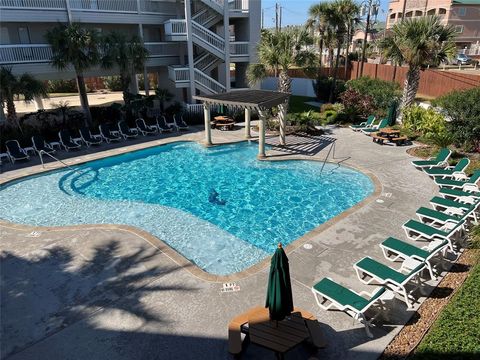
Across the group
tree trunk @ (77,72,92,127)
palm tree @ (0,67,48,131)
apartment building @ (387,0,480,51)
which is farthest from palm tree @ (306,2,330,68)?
apartment building @ (387,0,480,51)

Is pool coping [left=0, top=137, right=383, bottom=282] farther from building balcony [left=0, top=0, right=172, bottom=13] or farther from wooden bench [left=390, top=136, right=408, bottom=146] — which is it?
building balcony [left=0, top=0, right=172, bottom=13]

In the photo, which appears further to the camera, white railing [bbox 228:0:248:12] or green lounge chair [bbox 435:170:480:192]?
white railing [bbox 228:0:248:12]

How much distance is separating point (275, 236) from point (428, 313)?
16.4 ft

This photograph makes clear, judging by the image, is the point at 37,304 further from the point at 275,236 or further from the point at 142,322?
the point at 275,236

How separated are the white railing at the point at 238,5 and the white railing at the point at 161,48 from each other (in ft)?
18.2

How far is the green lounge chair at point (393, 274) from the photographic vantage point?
775 cm

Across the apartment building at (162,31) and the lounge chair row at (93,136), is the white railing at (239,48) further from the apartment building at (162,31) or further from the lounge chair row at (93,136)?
the lounge chair row at (93,136)

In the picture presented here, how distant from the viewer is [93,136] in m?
21.2

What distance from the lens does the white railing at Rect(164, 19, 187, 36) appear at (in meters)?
26.0

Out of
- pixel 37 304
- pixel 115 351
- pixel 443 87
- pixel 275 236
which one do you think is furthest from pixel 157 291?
pixel 443 87

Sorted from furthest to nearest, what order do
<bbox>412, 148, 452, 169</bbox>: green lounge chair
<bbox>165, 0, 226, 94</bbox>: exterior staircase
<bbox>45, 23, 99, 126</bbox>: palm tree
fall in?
<bbox>165, 0, 226, 94</bbox>: exterior staircase
<bbox>45, 23, 99, 126</bbox>: palm tree
<bbox>412, 148, 452, 169</bbox>: green lounge chair

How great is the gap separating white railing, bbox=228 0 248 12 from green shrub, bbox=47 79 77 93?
21.9m

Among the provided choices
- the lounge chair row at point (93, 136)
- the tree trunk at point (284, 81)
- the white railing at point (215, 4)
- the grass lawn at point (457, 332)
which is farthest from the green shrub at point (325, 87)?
the grass lawn at point (457, 332)

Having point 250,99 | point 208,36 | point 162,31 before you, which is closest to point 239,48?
point 208,36
